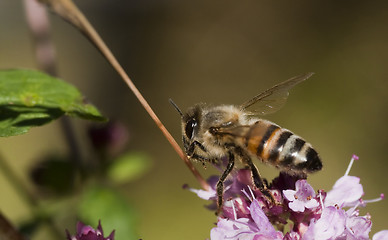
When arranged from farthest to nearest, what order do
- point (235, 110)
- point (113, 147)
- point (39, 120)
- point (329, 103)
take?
point (329, 103) < point (113, 147) < point (235, 110) < point (39, 120)

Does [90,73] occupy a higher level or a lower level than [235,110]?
higher

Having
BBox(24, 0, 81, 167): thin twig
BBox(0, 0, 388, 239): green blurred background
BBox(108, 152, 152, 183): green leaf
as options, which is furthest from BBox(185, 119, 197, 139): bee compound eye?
BBox(0, 0, 388, 239): green blurred background

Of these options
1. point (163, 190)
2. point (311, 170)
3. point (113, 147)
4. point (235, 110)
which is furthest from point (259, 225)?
point (163, 190)

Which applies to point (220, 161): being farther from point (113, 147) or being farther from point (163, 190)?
point (163, 190)

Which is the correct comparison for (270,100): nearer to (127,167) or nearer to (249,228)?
(249,228)

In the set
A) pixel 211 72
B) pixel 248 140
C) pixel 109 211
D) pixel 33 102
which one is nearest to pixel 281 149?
pixel 248 140

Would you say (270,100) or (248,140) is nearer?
(248,140)

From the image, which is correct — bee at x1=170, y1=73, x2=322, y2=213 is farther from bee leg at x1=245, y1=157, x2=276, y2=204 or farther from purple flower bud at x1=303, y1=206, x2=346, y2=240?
purple flower bud at x1=303, y1=206, x2=346, y2=240
